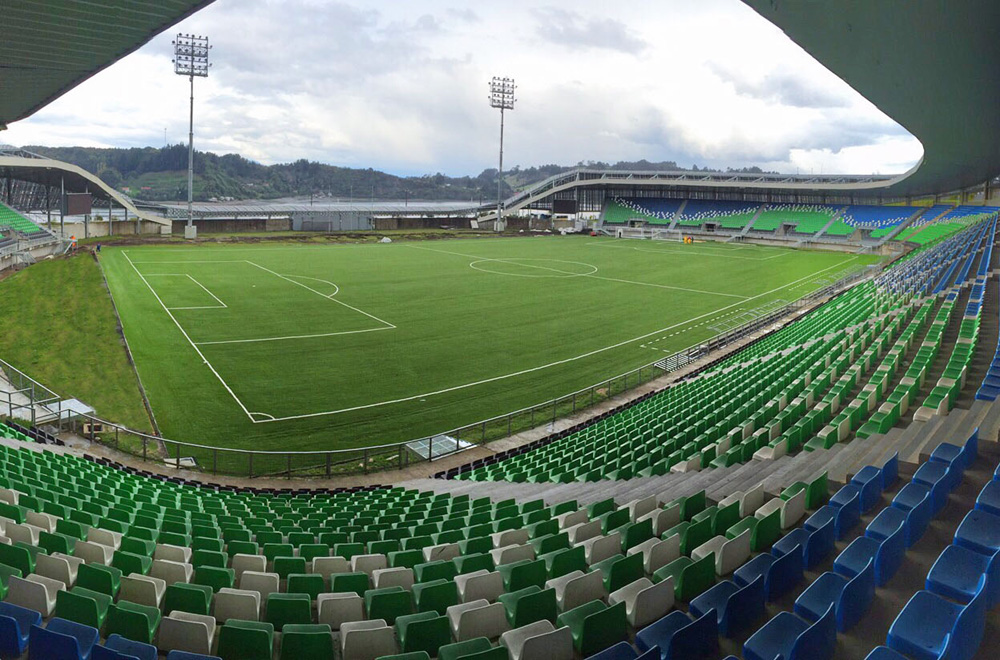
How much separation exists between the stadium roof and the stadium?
0.07 m

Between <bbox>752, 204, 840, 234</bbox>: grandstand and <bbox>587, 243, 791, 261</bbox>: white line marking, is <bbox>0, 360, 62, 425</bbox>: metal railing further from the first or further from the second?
<bbox>752, 204, 840, 234</bbox>: grandstand

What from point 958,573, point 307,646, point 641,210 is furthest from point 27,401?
point 641,210

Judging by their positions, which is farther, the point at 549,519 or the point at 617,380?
the point at 617,380

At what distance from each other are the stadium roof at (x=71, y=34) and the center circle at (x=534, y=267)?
3671cm

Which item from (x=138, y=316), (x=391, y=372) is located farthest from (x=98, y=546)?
(x=138, y=316)

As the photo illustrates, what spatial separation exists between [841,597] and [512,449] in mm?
12127

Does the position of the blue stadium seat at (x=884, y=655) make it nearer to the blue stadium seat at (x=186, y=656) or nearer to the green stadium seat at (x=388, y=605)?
the green stadium seat at (x=388, y=605)

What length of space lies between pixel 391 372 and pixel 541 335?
801cm

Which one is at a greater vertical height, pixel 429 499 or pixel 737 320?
pixel 737 320

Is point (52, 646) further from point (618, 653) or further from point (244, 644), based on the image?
point (618, 653)

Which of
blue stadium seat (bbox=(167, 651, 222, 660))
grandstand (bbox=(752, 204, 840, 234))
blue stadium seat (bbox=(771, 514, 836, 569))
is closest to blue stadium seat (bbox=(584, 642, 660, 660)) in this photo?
blue stadium seat (bbox=(771, 514, 836, 569))

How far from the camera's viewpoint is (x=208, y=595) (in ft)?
21.7

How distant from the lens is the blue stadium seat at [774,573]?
5.89 m

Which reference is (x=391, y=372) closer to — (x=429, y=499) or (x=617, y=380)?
(x=617, y=380)
